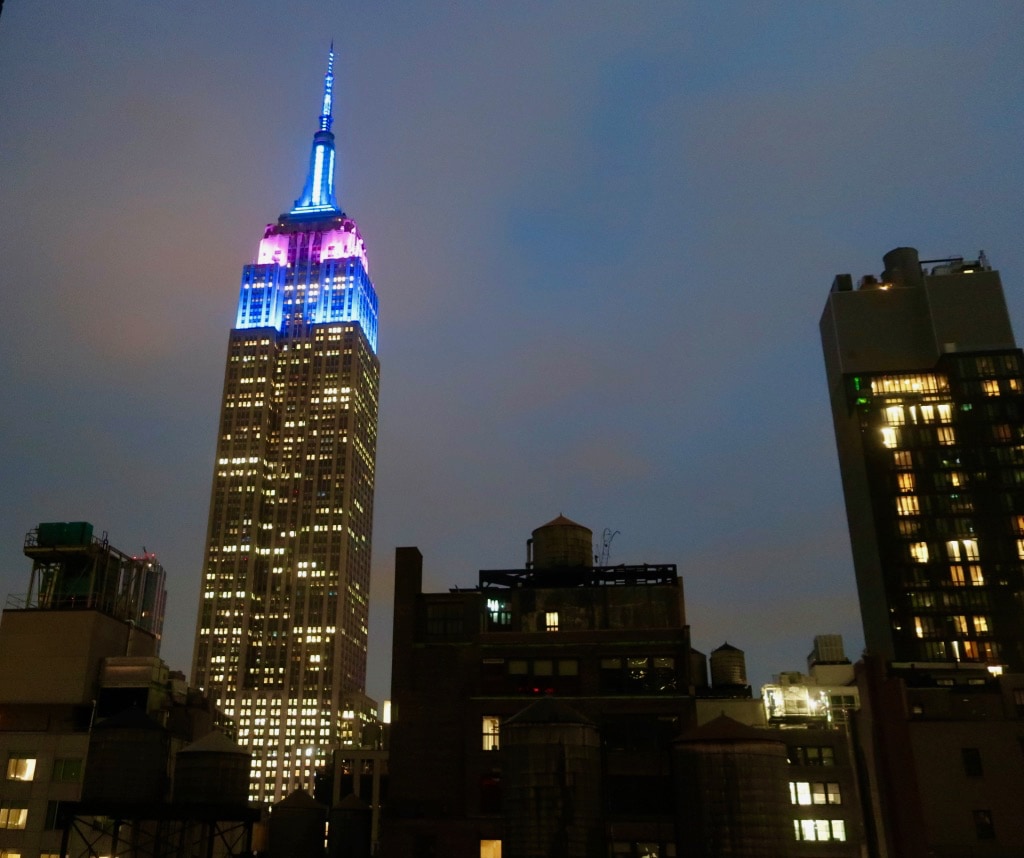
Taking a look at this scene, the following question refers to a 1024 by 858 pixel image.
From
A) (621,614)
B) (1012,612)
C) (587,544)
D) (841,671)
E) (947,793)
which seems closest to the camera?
(947,793)

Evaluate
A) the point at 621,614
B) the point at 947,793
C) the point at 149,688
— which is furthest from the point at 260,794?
the point at 947,793

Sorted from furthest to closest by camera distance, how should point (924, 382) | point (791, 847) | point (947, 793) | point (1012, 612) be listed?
point (924, 382) → point (1012, 612) → point (947, 793) → point (791, 847)

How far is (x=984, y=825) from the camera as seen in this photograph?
2719 inches

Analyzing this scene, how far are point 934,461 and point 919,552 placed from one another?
13909 millimetres

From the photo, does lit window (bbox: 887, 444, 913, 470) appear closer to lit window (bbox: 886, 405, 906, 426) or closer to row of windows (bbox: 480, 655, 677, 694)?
lit window (bbox: 886, 405, 906, 426)

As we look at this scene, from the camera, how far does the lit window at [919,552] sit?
131m

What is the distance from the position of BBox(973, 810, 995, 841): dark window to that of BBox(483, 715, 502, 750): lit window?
36093 mm

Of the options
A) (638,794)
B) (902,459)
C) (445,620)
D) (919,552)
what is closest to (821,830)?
(638,794)

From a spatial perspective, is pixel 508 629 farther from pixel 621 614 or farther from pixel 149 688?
pixel 149 688

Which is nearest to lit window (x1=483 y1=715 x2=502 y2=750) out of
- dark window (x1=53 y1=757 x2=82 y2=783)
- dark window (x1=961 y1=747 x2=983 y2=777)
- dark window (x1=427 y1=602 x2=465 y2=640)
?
dark window (x1=427 y1=602 x2=465 y2=640)

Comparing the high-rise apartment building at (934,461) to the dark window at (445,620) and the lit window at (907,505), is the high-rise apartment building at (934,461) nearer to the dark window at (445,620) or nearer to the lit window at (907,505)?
the lit window at (907,505)

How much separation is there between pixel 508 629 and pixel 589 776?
80.6ft

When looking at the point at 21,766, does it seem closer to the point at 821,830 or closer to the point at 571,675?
the point at 571,675

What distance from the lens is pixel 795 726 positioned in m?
77.1
